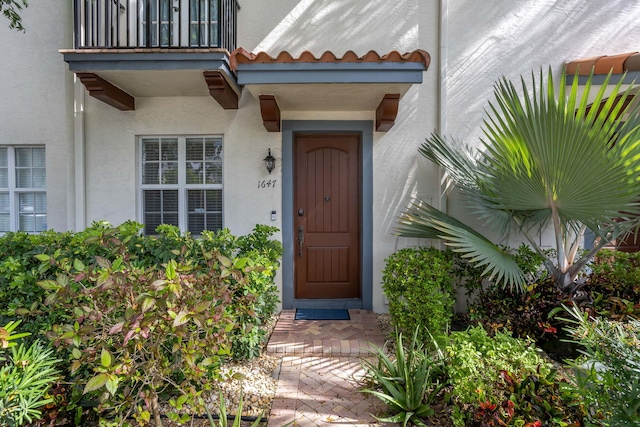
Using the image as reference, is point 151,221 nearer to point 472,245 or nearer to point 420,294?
point 420,294

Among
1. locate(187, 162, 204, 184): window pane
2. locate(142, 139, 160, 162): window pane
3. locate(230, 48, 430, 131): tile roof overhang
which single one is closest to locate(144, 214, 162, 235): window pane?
locate(187, 162, 204, 184): window pane

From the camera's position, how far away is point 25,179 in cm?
476

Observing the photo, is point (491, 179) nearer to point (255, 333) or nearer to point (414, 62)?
point (414, 62)

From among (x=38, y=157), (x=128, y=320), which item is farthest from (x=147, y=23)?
(x=128, y=320)

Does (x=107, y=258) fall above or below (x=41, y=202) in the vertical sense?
below

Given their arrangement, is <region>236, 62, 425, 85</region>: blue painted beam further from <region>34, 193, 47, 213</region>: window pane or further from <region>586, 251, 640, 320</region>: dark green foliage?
<region>34, 193, 47, 213</region>: window pane

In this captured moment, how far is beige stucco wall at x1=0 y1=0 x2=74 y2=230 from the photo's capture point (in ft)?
14.8

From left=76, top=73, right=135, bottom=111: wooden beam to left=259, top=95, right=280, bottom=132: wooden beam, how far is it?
1.88m

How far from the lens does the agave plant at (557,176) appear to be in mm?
2629

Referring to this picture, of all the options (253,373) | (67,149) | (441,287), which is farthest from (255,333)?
(67,149)

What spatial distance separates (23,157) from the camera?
15.6 ft

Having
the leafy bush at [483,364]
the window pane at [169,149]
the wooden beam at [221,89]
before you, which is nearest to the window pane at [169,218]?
the window pane at [169,149]

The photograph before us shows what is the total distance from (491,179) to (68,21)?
5840 mm

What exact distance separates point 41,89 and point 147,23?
215cm
